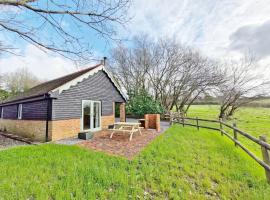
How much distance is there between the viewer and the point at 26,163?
14.6 ft

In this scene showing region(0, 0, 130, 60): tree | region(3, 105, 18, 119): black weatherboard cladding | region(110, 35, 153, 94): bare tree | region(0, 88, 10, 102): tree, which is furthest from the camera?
region(0, 88, 10, 102): tree

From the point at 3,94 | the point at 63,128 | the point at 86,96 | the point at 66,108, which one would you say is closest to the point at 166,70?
the point at 86,96

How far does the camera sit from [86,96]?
32.8 ft

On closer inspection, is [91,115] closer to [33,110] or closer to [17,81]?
[33,110]

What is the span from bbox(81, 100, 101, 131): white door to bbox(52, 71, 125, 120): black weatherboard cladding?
35 cm

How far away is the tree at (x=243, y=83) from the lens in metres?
22.7

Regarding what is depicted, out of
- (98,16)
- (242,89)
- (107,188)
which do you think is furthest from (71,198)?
(242,89)

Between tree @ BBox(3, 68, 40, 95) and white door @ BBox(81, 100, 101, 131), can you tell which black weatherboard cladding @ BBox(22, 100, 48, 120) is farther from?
tree @ BBox(3, 68, 40, 95)

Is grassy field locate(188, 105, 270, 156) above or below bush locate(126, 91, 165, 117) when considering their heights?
below

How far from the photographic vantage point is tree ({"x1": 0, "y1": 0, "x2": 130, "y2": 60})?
4281 mm

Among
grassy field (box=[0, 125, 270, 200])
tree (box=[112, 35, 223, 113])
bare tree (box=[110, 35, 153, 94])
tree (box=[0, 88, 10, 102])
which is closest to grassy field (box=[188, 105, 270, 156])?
grassy field (box=[0, 125, 270, 200])

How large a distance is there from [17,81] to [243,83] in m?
37.2

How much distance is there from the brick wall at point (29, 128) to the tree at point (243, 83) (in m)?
22.6

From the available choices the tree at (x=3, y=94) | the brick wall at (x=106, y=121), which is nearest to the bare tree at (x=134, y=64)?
the brick wall at (x=106, y=121)
